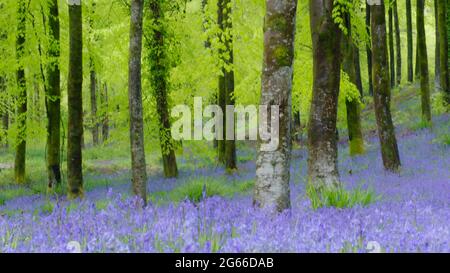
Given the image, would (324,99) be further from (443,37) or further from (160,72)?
(443,37)

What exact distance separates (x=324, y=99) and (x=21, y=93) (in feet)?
40.5

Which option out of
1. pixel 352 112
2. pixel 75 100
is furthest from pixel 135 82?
pixel 352 112

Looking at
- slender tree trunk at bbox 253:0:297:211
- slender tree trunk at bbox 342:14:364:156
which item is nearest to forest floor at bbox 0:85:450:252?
slender tree trunk at bbox 253:0:297:211

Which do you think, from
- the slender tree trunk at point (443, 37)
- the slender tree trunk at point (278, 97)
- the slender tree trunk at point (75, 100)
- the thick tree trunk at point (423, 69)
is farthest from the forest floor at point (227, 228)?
the slender tree trunk at point (443, 37)

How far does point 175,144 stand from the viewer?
54.3 feet

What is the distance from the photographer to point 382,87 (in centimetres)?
1305

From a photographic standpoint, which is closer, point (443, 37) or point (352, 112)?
point (352, 112)

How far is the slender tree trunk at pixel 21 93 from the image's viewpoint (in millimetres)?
15031

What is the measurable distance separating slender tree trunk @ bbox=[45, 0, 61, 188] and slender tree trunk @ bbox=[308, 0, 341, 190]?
28.0ft

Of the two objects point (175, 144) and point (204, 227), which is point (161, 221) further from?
point (175, 144)

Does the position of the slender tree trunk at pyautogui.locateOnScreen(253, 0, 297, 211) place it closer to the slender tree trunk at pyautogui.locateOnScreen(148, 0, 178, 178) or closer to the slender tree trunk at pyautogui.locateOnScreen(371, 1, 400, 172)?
the slender tree trunk at pyautogui.locateOnScreen(371, 1, 400, 172)

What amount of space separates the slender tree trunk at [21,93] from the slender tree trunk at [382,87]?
33.7ft

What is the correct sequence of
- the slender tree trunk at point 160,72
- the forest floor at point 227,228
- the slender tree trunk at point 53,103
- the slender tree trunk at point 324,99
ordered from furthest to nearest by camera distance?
1. the slender tree trunk at point 160,72
2. the slender tree trunk at point 53,103
3. the slender tree trunk at point 324,99
4. the forest floor at point 227,228

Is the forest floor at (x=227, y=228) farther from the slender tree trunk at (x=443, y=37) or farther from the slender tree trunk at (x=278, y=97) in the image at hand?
the slender tree trunk at (x=443, y=37)
